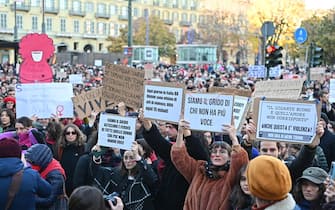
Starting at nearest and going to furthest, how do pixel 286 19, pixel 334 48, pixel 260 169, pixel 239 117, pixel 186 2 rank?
pixel 260 169 < pixel 239 117 < pixel 334 48 < pixel 286 19 < pixel 186 2

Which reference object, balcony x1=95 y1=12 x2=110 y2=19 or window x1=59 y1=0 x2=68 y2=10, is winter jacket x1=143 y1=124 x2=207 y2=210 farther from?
balcony x1=95 y1=12 x2=110 y2=19

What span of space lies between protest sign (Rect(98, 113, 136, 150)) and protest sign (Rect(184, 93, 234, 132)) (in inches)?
30.0

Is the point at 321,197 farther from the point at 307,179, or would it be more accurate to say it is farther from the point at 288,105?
the point at 288,105

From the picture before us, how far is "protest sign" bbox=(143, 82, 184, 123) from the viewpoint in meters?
5.90

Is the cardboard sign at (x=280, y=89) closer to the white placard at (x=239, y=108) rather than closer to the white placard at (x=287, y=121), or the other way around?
the white placard at (x=239, y=108)

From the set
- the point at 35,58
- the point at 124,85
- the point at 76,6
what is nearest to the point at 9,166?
the point at 124,85

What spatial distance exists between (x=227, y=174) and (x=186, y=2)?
97467 millimetres

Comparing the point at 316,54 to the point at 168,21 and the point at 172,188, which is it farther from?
the point at 168,21

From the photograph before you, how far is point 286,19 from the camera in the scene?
50.4 metres

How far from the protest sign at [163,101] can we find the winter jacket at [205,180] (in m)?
0.62

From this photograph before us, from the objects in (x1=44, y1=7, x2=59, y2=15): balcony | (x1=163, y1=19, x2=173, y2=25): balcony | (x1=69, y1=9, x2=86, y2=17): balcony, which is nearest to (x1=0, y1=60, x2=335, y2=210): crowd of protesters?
(x1=44, y1=7, x2=59, y2=15): balcony

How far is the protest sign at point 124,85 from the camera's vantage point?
22.7 ft

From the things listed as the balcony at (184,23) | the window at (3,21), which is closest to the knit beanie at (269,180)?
the window at (3,21)

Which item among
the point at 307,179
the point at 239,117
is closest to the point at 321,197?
the point at 307,179
